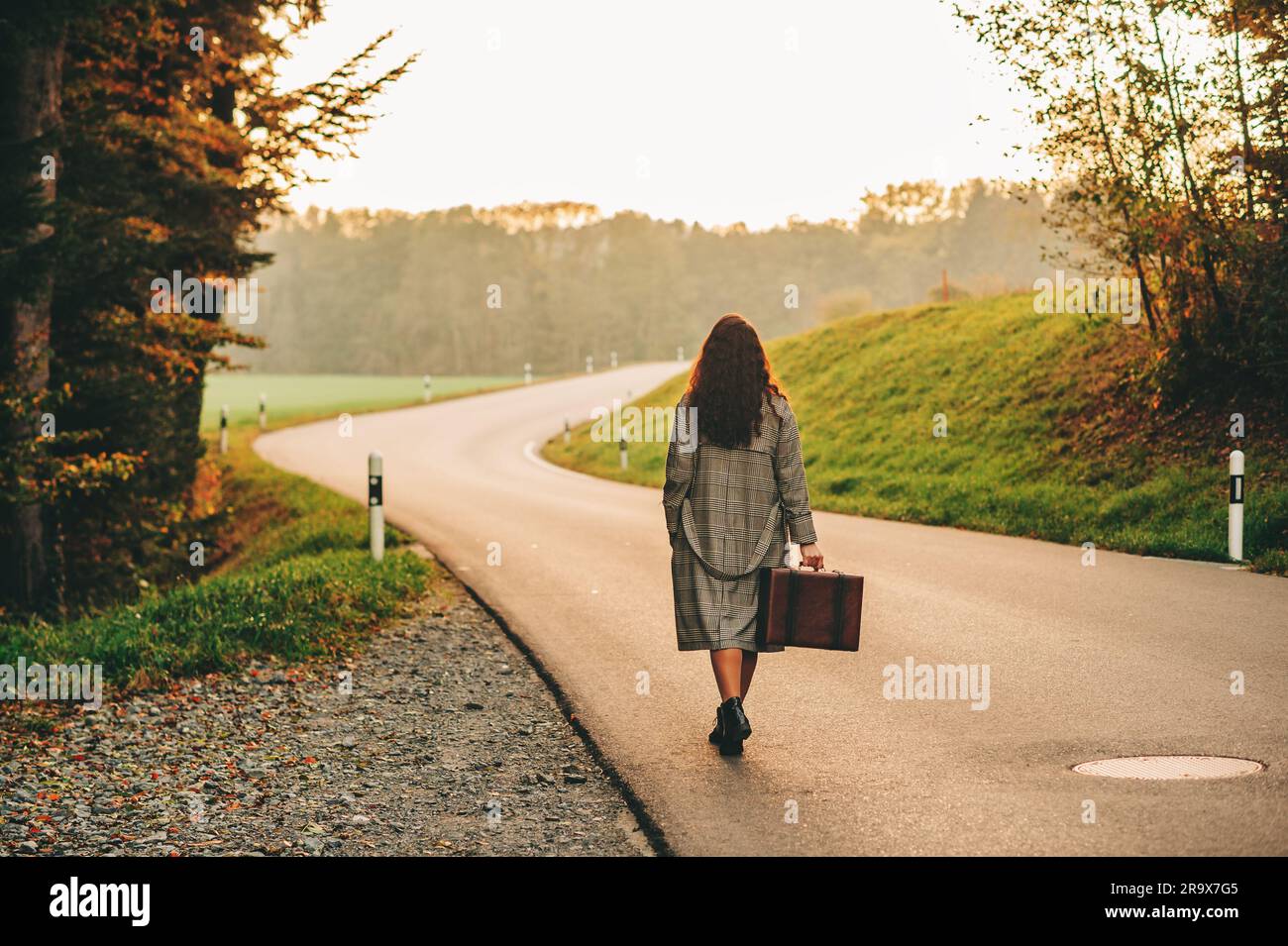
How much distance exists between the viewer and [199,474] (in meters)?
20.4

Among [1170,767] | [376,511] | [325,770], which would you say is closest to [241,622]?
[376,511]

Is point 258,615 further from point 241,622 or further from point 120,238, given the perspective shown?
Result: point 120,238

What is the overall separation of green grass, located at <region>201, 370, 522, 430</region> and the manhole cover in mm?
38975

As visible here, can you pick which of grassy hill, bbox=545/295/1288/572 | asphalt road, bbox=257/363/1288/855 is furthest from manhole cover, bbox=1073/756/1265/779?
grassy hill, bbox=545/295/1288/572

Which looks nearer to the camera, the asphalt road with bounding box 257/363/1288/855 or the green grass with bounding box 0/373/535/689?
the asphalt road with bounding box 257/363/1288/855

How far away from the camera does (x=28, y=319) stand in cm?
1368

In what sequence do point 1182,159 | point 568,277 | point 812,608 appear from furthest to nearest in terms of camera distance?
point 568,277
point 1182,159
point 812,608

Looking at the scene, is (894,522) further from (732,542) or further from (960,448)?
(732,542)

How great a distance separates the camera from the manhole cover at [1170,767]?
221 inches

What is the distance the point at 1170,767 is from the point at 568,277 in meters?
104

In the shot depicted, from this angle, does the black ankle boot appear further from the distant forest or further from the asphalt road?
the distant forest

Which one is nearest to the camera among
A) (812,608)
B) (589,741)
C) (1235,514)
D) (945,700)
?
(812,608)

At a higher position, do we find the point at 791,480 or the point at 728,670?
the point at 791,480

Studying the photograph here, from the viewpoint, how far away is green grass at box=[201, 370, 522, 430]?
47.8 m
